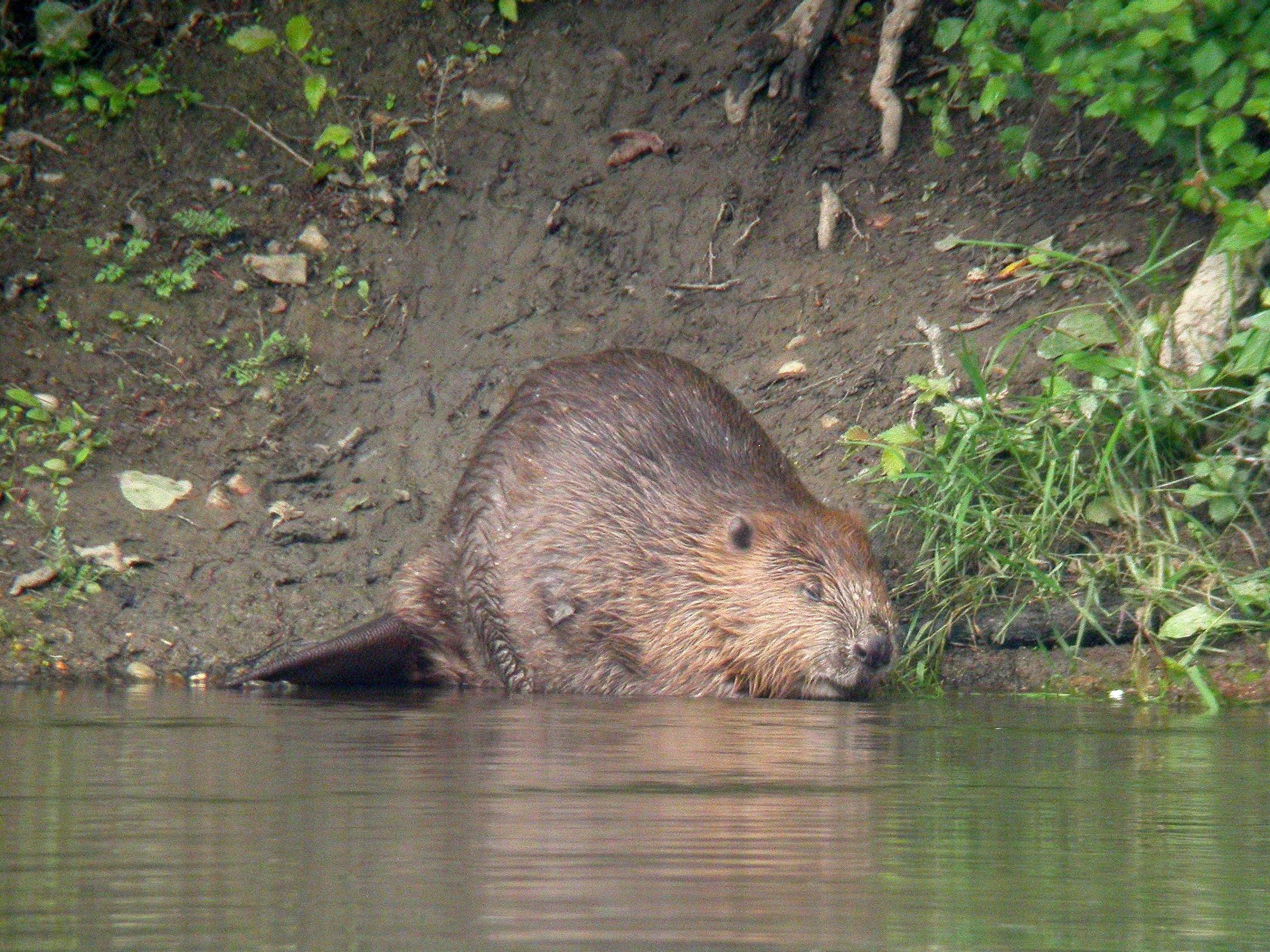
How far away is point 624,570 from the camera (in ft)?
14.2

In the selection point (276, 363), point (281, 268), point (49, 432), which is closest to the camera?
point (49, 432)

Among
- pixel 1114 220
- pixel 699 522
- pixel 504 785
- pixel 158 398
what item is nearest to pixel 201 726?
pixel 504 785

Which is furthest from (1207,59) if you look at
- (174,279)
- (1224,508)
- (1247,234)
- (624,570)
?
(174,279)

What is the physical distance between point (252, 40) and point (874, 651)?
3555 millimetres

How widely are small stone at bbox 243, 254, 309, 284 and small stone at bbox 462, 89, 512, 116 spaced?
3.02ft

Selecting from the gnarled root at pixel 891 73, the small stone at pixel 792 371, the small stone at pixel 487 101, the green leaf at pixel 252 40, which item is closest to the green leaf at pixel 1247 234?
the small stone at pixel 792 371

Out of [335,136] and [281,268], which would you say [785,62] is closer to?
[335,136]

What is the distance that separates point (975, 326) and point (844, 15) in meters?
1.58

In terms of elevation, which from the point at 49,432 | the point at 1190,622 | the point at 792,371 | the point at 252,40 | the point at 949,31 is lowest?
the point at 1190,622

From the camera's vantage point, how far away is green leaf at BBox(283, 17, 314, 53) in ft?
Result: 20.3

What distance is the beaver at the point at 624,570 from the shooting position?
4.23m

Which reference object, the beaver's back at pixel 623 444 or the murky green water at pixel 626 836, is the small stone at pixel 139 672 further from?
the murky green water at pixel 626 836

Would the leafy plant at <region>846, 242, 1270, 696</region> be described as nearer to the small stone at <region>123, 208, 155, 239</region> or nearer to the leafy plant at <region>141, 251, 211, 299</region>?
the leafy plant at <region>141, 251, 211, 299</region>

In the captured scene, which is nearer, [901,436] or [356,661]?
[356,661]
